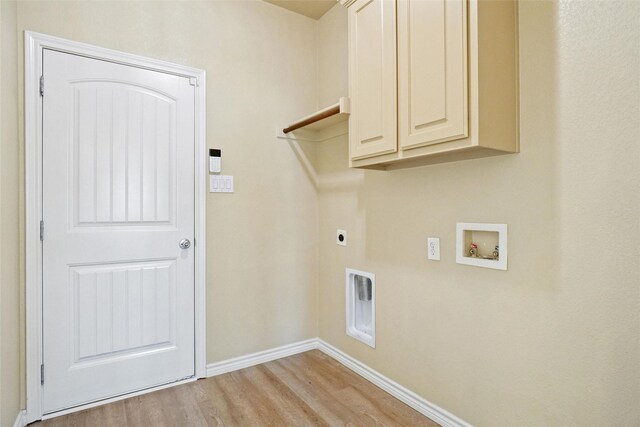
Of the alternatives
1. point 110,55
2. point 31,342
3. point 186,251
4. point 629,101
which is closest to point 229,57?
point 110,55

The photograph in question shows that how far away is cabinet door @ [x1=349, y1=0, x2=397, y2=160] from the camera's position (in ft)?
5.86

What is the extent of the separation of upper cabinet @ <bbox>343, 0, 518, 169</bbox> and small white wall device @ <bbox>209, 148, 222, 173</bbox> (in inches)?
43.9

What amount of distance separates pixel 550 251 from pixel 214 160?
2.08m

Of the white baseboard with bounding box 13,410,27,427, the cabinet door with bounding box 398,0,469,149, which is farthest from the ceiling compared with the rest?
the white baseboard with bounding box 13,410,27,427

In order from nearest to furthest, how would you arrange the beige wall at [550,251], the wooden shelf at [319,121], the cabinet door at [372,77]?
the beige wall at [550,251], the cabinet door at [372,77], the wooden shelf at [319,121]

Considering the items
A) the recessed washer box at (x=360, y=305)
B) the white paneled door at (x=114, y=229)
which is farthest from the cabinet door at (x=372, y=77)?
the white paneled door at (x=114, y=229)

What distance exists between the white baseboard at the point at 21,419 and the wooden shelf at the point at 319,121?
2351mm

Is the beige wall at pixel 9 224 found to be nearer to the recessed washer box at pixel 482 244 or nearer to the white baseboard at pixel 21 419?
the white baseboard at pixel 21 419

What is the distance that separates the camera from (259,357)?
2.71 metres

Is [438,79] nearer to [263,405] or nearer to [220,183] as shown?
[220,183]

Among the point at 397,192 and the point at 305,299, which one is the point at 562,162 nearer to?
the point at 397,192

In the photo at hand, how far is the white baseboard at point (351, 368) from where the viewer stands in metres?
1.93

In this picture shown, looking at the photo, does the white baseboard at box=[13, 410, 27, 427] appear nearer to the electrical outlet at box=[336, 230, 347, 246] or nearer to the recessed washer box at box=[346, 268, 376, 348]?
the recessed washer box at box=[346, 268, 376, 348]

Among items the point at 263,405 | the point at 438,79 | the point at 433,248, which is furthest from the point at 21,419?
the point at 438,79
